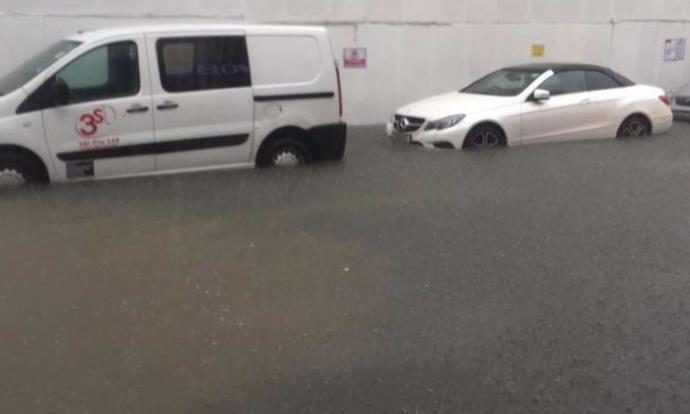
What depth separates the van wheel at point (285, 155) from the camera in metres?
8.83

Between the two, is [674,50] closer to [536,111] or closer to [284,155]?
[536,111]

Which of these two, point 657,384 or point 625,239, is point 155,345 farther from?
point 625,239

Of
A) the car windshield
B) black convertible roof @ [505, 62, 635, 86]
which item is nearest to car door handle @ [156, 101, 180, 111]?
Result: the car windshield

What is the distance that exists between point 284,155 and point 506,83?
4.34 m

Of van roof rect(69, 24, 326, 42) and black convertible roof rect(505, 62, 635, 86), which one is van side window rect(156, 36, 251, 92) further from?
black convertible roof rect(505, 62, 635, 86)

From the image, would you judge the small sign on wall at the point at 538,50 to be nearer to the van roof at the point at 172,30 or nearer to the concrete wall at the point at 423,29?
the concrete wall at the point at 423,29

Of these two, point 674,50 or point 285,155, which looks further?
point 674,50

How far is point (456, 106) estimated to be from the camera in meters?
10.9

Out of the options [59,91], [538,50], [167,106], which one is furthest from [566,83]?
[59,91]

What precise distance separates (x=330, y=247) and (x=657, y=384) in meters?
2.88

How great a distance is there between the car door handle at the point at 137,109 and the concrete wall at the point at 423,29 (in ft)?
15.0

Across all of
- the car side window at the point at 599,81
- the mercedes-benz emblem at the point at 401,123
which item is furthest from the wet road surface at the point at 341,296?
the car side window at the point at 599,81

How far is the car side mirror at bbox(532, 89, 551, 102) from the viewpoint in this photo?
1086cm

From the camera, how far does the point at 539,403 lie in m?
3.82
